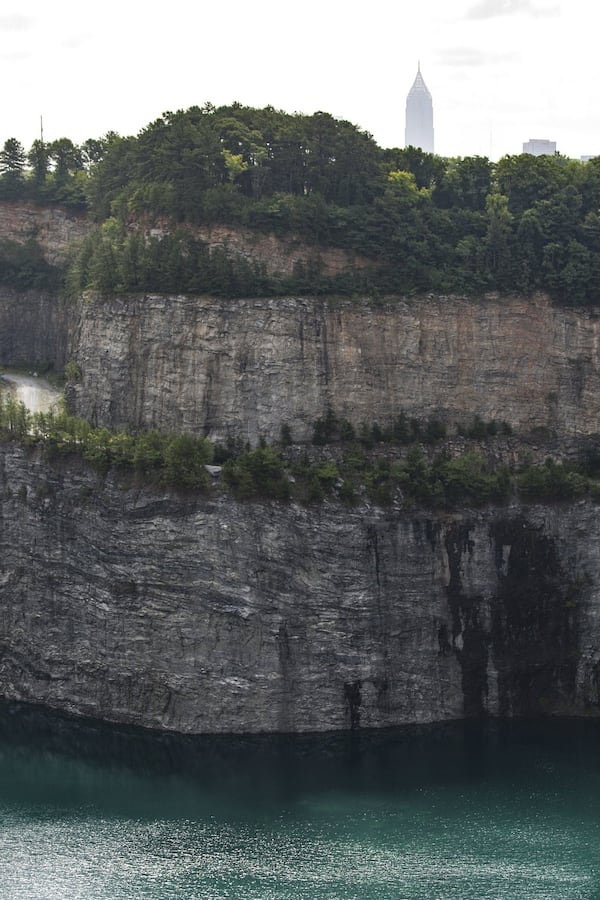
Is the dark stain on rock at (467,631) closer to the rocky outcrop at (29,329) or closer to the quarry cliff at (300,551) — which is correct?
the quarry cliff at (300,551)

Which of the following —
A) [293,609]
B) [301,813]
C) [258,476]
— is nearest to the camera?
[301,813]

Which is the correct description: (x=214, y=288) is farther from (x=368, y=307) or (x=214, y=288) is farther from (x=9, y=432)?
(x=9, y=432)

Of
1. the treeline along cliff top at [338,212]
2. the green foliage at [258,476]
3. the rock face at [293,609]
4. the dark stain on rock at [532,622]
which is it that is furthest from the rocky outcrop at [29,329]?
the dark stain on rock at [532,622]

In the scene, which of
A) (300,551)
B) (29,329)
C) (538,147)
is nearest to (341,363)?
(300,551)

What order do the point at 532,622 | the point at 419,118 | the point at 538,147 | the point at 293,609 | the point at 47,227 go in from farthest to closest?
the point at 419,118
the point at 538,147
the point at 47,227
the point at 532,622
the point at 293,609

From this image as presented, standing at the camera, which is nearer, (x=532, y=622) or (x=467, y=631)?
(x=467, y=631)

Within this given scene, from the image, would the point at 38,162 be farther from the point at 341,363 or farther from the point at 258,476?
the point at 258,476

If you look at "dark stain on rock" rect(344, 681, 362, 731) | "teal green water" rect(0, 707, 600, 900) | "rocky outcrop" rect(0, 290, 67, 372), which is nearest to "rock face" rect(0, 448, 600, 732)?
"dark stain on rock" rect(344, 681, 362, 731)

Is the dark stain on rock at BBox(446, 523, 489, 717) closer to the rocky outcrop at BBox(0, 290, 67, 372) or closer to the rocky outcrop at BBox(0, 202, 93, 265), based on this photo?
the rocky outcrop at BBox(0, 290, 67, 372)
